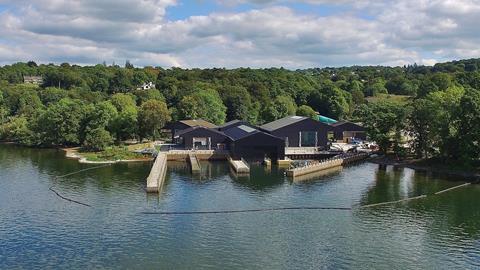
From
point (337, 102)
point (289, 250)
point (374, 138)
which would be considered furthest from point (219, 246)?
point (337, 102)

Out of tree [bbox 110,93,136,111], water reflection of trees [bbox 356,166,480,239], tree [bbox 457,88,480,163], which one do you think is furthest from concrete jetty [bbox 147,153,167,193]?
tree [bbox 110,93,136,111]

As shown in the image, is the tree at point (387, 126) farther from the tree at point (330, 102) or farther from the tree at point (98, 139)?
the tree at point (330, 102)

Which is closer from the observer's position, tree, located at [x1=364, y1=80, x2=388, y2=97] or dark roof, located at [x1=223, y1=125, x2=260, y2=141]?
dark roof, located at [x1=223, y1=125, x2=260, y2=141]

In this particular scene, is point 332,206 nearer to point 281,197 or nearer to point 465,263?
point 281,197

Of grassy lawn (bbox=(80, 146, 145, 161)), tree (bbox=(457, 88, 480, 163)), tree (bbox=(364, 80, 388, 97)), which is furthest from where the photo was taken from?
tree (bbox=(364, 80, 388, 97))

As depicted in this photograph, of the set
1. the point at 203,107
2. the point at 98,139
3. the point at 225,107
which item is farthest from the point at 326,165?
the point at 225,107

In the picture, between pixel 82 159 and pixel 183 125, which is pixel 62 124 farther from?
pixel 183 125

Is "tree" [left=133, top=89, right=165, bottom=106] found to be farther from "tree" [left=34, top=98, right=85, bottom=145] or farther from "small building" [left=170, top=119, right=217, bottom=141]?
"small building" [left=170, top=119, right=217, bottom=141]

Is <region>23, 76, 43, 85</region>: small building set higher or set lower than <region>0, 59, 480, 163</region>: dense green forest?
higher
